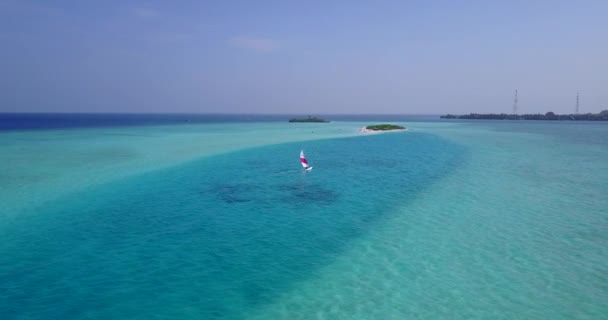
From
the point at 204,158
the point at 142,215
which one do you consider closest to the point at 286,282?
the point at 142,215

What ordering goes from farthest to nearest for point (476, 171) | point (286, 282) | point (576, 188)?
point (476, 171) < point (576, 188) < point (286, 282)

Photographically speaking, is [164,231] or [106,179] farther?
[106,179]

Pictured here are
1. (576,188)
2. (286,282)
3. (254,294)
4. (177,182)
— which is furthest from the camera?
(177,182)

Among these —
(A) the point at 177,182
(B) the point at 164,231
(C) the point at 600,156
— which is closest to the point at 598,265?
(B) the point at 164,231

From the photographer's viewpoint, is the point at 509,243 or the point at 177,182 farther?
the point at 177,182

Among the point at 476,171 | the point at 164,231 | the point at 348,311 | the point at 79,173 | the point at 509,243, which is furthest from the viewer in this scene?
the point at 476,171

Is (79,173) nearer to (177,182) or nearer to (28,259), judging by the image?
(177,182)

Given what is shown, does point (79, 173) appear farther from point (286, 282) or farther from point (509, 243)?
point (509, 243)
